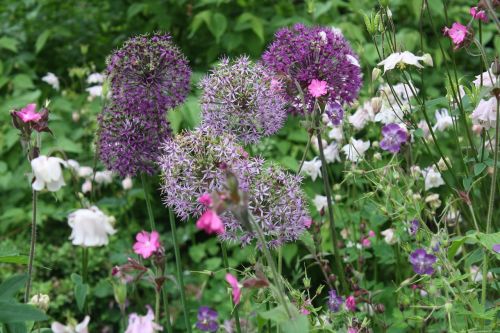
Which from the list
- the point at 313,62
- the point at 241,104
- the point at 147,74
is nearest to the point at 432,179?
the point at 313,62

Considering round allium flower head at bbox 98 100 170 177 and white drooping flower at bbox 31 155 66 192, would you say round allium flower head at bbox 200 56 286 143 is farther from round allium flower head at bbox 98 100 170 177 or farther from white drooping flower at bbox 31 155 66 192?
white drooping flower at bbox 31 155 66 192

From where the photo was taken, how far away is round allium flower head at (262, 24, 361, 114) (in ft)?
5.74

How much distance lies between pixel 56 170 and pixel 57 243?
2340 mm

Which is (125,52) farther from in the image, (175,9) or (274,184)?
(175,9)

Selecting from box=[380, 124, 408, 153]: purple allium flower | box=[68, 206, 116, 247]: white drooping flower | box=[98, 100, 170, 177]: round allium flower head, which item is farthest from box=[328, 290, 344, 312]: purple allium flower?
box=[68, 206, 116, 247]: white drooping flower

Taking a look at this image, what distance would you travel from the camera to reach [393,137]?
192 centimetres

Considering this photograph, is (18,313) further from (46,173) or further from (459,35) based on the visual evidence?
(459,35)

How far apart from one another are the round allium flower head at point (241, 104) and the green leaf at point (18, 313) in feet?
1.97

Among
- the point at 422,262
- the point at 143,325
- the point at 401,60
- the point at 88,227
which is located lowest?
the point at 143,325

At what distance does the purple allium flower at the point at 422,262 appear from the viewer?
64.4 inches

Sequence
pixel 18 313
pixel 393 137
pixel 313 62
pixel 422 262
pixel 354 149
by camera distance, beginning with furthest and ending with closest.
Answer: pixel 354 149
pixel 393 137
pixel 313 62
pixel 422 262
pixel 18 313

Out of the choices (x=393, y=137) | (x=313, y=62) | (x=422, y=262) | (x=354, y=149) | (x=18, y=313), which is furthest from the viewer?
(x=354, y=149)

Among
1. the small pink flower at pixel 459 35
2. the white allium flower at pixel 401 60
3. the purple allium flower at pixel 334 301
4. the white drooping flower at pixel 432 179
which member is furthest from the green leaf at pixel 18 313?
the white drooping flower at pixel 432 179

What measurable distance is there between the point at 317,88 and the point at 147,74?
41cm
